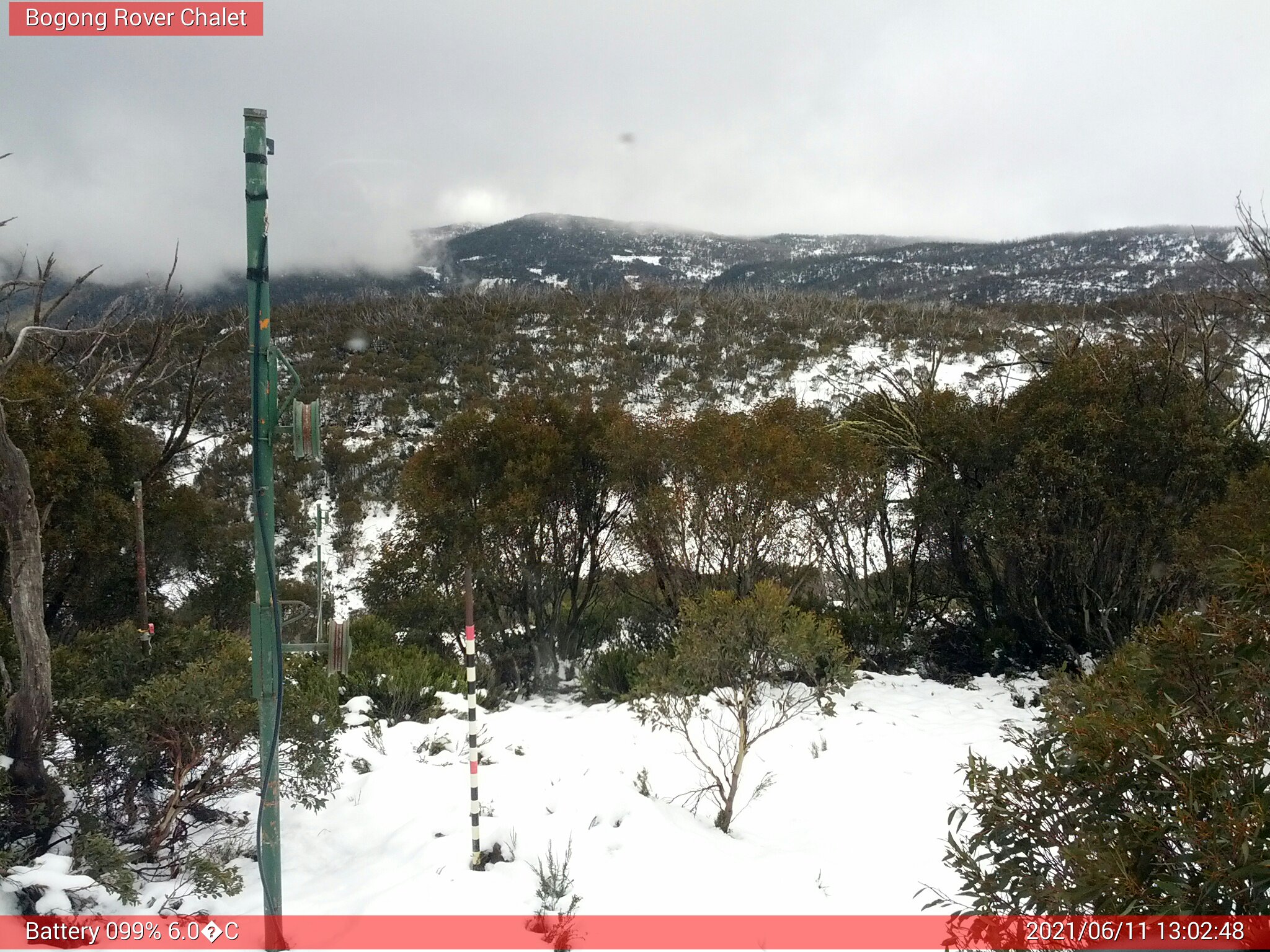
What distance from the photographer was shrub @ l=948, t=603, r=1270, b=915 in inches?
75.1

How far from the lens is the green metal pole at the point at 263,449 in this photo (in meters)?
2.91

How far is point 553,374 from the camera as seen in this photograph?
2805 centimetres

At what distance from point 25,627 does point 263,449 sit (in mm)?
1814

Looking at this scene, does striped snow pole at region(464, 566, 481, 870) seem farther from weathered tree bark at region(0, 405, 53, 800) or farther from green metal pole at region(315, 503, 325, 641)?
weathered tree bark at region(0, 405, 53, 800)

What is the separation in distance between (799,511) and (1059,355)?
3800 mm

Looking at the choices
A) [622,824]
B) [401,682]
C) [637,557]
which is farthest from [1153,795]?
[637,557]

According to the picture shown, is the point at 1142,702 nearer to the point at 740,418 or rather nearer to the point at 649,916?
the point at 649,916

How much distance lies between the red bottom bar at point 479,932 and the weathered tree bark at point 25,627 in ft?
2.63

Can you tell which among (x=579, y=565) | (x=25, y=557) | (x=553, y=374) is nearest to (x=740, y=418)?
(x=579, y=565)

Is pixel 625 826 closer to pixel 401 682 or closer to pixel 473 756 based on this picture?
pixel 473 756

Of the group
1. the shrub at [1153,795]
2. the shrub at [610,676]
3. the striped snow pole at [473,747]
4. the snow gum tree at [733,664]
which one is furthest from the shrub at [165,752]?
the shrub at [610,676]

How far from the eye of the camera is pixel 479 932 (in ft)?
12.2

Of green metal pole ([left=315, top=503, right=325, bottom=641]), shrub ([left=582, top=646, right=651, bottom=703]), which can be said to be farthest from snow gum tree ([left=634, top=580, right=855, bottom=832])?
shrub ([left=582, top=646, right=651, bottom=703])

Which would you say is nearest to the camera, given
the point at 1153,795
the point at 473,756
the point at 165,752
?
the point at 1153,795
